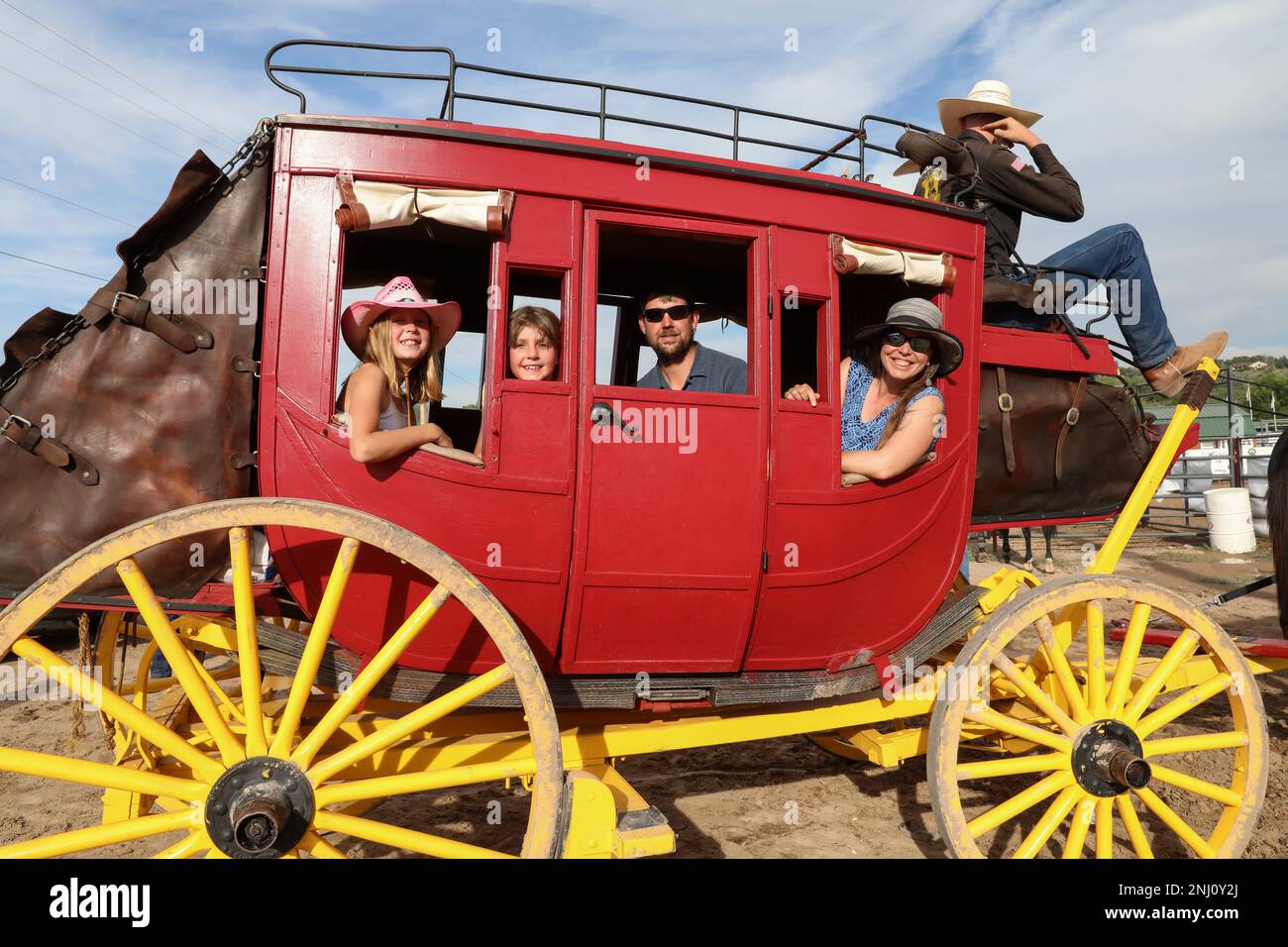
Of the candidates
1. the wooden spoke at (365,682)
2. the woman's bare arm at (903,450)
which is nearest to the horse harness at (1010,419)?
the woman's bare arm at (903,450)

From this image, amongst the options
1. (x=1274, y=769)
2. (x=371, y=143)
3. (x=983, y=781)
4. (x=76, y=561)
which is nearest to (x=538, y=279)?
(x=371, y=143)

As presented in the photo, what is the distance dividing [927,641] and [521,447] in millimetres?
1769

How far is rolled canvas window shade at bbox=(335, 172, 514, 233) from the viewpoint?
7.55 ft

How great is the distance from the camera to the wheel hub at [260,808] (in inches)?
76.8

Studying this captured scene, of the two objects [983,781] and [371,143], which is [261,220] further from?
[983,781]

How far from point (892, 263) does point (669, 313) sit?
930 millimetres

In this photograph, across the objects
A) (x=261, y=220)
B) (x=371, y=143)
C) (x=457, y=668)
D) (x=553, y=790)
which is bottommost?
(x=553, y=790)

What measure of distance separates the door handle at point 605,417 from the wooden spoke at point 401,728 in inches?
32.7

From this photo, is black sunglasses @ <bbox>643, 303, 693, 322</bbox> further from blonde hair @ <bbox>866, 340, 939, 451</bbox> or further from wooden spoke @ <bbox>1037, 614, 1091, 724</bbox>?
wooden spoke @ <bbox>1037, 614, 1091, 724</bbox>

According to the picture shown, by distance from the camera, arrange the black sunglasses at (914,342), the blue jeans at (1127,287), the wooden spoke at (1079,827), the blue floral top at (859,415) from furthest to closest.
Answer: the blue jeans at (1127,287) → the blue floral top at (859,415) → the black sunglasses at (914,342) → the wooden spoke at (1079,827)

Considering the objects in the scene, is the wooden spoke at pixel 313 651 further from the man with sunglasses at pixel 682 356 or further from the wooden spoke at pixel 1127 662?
the wooden spoke at pixel 1127 662

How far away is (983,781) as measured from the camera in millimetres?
3807

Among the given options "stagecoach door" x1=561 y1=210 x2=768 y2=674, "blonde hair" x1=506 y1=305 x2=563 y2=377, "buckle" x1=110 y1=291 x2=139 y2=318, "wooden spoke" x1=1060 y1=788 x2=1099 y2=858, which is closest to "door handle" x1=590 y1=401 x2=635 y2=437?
"stagecoach door" x1=561 y1=210 x2=768 y2=674

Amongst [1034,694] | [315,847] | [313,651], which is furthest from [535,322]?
[1034,694]
